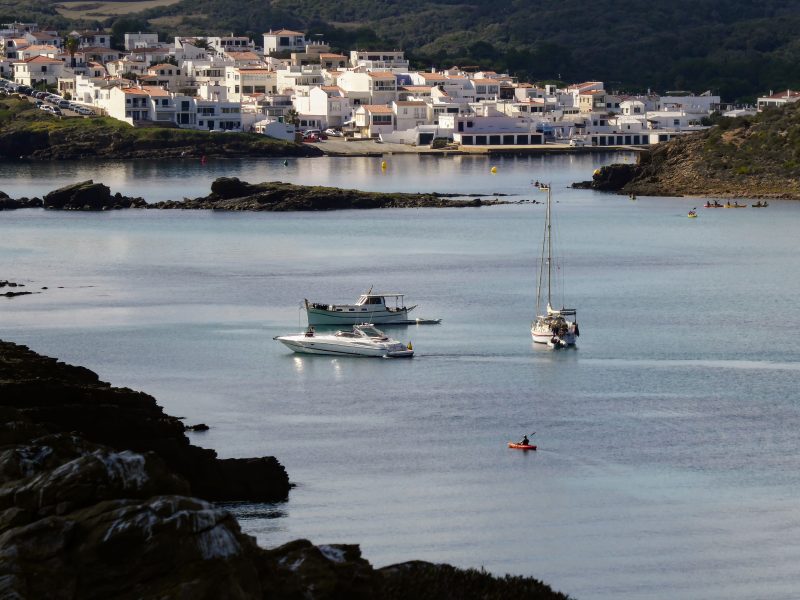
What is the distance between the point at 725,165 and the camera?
8444cm

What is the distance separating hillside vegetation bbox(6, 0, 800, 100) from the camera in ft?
497

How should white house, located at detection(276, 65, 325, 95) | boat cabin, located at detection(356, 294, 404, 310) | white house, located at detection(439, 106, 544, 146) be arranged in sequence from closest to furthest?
boat cabin, located at detection(356, 294, 404, 310)
white house, located at detection(439, 106, 544, 146)
white house, located at detection(276, 65, 325, 95)

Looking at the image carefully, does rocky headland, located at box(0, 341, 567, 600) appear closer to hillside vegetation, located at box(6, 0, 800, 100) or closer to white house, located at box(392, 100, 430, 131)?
white house, located at box(392, 100, 430, 131)

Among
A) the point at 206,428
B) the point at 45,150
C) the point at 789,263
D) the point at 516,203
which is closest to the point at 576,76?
the point at 45,150

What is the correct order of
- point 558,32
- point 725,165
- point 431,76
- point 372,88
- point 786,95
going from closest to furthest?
point 725,165, point 372,88, point 431,76, point 786,95, point 558,32

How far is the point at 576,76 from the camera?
507 ft

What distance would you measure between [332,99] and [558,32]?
66147 millimetres

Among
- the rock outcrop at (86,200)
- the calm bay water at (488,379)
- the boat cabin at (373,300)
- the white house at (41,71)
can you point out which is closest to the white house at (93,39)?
the white house at (41,71)

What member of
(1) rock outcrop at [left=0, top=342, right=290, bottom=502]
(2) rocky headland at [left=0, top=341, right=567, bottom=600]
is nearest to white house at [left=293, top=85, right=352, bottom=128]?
(1) rock outcrop at [left=0, top=342, right=290, bottom=502]

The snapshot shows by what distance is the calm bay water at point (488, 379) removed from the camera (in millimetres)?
22750

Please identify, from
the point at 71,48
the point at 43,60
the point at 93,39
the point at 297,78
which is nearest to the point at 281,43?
the point at 297,78

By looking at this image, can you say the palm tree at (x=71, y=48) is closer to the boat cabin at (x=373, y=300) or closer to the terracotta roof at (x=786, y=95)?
the terracotta roof at (x=786, y=95)

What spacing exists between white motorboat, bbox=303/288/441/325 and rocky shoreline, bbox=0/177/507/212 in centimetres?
3394

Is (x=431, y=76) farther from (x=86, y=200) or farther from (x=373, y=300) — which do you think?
(x=373, y=300)
